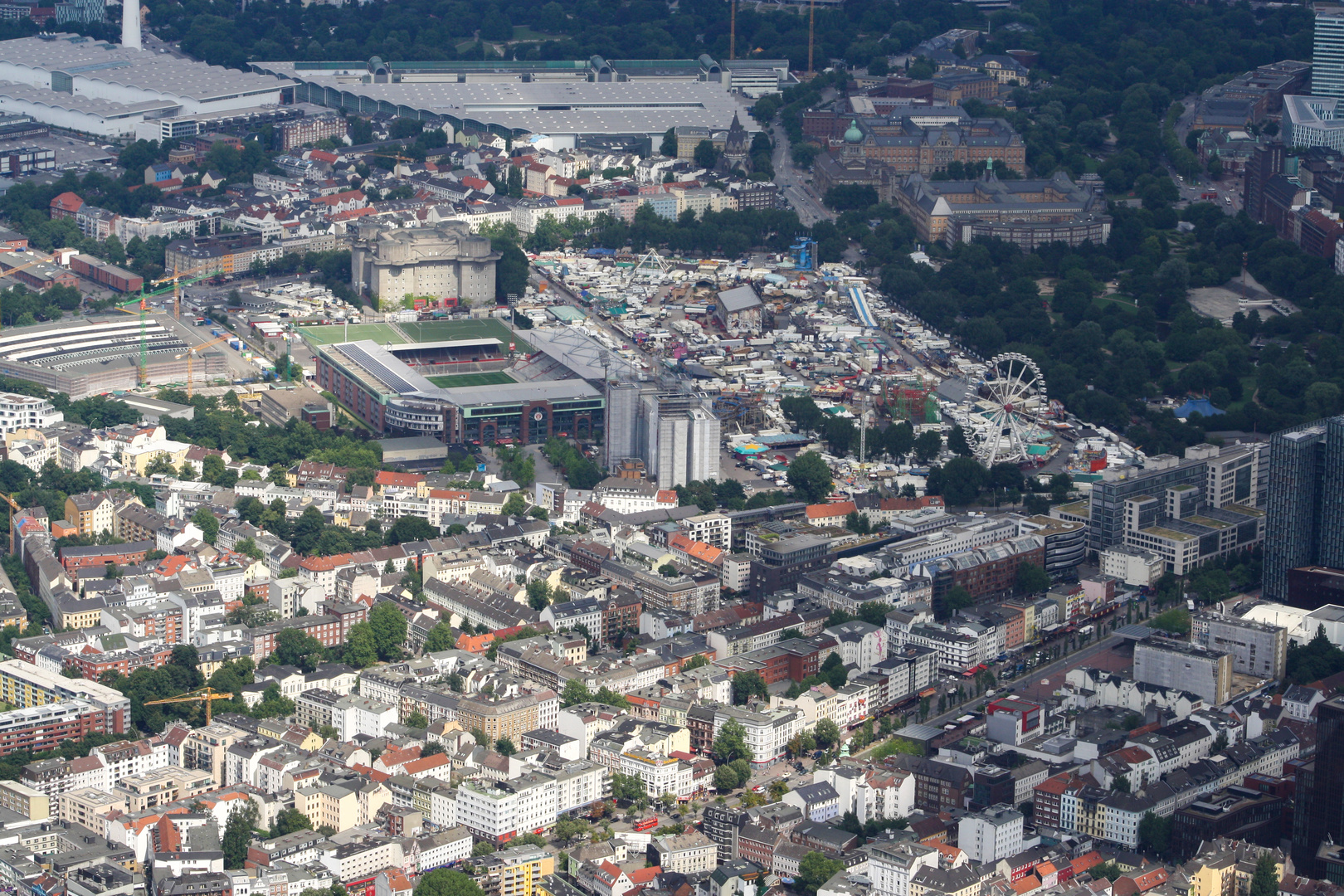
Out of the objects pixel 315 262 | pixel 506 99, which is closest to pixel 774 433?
pixel 315 262

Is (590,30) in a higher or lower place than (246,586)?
higher

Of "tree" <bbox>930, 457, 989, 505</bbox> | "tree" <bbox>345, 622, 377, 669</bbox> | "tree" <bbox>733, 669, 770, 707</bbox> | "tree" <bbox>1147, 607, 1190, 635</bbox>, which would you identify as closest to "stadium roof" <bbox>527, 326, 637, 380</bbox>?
"tree" <bbox>930, 457, 989, 505</bbox>

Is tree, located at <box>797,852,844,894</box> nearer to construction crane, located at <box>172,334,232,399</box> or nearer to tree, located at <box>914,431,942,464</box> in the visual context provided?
tree, located at <box>914,431,942,464</box>

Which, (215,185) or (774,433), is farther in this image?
(215,185)

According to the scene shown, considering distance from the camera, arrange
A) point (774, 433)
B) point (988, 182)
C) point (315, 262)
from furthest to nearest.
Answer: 1. point (988, 182)
2. point (315, 262)
3. point (774, 433)

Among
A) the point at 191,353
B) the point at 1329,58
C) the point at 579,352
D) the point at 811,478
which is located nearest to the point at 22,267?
the point at 191,353

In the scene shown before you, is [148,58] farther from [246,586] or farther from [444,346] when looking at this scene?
[246,586]
